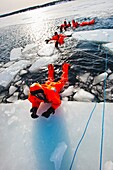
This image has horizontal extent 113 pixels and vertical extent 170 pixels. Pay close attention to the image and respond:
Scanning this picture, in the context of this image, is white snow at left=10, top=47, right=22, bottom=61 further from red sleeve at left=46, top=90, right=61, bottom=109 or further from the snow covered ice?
red sleeve at left=46, top=90, right=61, bottom=109

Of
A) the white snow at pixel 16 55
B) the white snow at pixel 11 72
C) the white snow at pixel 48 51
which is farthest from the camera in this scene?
the white snow at pixel 16 55

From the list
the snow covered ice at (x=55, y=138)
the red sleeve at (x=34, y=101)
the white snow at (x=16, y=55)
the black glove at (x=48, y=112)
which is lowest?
the snow covered ice at (x=55, y=138)

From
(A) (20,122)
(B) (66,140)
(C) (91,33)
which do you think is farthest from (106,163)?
(C) (91,33)

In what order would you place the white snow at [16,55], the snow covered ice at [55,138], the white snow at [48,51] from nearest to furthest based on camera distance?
the snow covered ice at [55,138] → the white snow at [48,51] → the white snow at [16,55]

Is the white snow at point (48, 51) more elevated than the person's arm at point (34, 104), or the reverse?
the white snow at point (48, 51)

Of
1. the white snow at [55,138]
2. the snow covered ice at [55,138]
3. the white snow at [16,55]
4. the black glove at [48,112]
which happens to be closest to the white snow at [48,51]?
the white snow at [16,55]

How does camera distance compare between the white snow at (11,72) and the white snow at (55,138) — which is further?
the white snow at (11,72)

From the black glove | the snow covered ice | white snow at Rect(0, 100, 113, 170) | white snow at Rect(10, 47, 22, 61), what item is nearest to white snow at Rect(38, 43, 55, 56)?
white snow at Rect(10, 47, 22, 61)

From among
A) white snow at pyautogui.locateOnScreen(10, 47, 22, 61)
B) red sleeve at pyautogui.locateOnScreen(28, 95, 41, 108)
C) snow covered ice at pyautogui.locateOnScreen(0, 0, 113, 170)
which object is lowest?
snow covered ice at pyautogui.locateOnScreen(0, 0, 113, 170)

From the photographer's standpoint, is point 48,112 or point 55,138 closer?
point 55,138

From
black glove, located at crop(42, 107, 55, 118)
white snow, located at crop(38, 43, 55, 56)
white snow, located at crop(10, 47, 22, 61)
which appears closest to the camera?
black glove, located at crop(42, 107, 55, 118)

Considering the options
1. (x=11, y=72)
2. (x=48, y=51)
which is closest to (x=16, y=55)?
(x=48, y=51)

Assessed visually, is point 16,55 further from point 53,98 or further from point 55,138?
point 55,138

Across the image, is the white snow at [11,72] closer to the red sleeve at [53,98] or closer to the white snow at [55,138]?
the white snow at [55,138]
